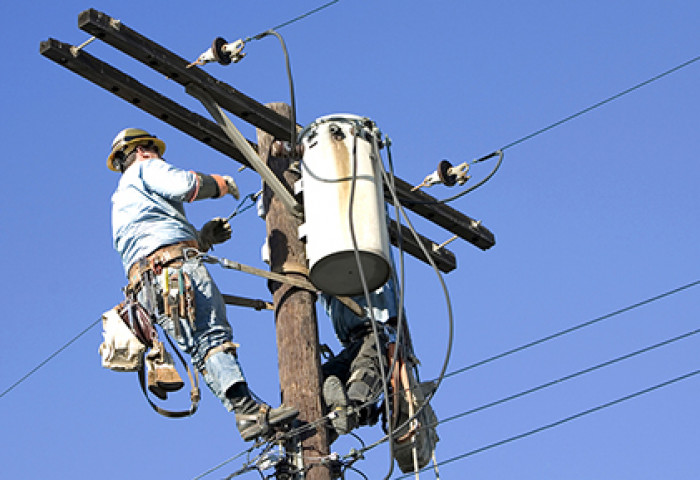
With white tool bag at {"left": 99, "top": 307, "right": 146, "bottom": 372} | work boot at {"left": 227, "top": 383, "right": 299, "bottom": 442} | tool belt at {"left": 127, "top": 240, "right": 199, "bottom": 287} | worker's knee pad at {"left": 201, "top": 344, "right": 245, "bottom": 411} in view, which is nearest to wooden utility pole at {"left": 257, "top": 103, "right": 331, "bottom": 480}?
work boot at {"left": 227, "top": 383, "right": 299, "bottom": 442}

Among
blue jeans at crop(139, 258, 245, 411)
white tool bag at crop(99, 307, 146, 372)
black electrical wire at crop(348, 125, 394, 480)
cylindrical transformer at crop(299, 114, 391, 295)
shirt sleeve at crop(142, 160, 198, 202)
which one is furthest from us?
shirt sleeve at crop(142, 160, 198, 202)

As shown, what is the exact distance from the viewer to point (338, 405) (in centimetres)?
940

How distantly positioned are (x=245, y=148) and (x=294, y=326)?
115 cm

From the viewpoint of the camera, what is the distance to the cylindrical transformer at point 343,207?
9242 millimetres

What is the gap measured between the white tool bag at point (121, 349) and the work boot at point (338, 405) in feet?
3.98

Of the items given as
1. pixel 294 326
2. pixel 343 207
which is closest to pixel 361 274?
pixel 343 207

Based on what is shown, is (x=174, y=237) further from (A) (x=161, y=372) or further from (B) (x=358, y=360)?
(B) (x=358, y=360)

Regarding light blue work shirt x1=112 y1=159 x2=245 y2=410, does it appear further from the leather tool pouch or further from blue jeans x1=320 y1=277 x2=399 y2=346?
blue jeans x1=320 y1=277 x2=399 y2=346

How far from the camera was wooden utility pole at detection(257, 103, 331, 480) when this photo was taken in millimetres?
9305

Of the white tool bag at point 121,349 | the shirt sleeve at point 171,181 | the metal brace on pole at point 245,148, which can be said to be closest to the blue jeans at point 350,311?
the metal brace on pole at point 245,148

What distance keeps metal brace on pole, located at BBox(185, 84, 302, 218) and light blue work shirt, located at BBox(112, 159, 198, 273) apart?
0.34m

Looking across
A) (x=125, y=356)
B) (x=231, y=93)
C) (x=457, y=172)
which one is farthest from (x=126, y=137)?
(x=457, y=172)

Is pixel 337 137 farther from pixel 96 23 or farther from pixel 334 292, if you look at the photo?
pixel 96 23

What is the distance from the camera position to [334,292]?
9.52 metres
